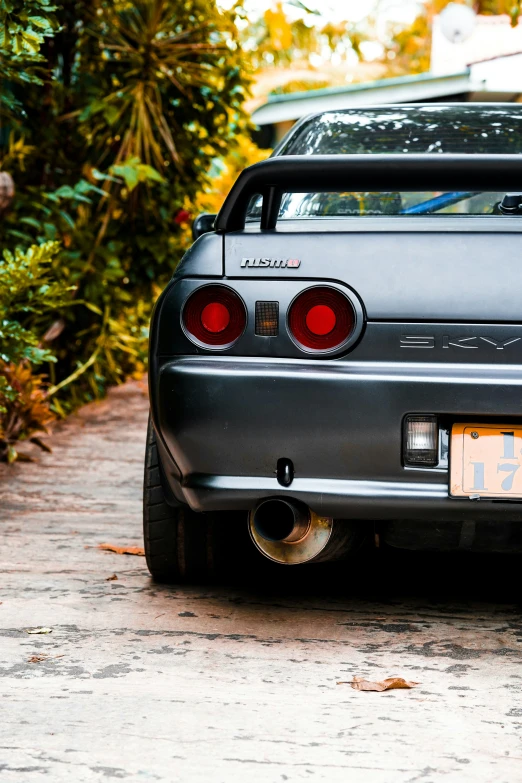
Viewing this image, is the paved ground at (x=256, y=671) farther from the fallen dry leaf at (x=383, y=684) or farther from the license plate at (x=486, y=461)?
the license plate at (x=486, y=461)

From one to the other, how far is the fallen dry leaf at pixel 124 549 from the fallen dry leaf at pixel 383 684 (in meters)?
1.36

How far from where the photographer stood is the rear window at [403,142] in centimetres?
294

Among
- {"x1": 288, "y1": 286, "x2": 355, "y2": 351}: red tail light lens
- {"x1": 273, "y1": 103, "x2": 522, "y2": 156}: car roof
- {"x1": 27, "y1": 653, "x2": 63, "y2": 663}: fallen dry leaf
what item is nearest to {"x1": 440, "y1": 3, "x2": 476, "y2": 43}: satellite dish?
{"x1": 273, "y1": 103, "x2": 522, "y2": 156}: car roof

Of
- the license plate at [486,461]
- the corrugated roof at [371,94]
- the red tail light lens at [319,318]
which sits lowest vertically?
the license plate at [486,461]

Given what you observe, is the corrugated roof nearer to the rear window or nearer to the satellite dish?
the satellite dish

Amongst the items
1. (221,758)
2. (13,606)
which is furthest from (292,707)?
(13,606)

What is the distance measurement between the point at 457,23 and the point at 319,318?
38.4 feet

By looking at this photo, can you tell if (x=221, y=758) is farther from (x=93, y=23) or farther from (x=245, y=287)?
(x=93, y=23)

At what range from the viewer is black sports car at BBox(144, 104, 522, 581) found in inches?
94.4

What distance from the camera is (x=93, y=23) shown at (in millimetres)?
6547

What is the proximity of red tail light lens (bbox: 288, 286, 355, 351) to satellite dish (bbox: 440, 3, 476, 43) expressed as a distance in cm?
1154

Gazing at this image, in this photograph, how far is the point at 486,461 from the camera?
241cm

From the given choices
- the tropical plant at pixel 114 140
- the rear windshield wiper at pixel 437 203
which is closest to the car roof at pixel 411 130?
the rear windshield wiper at pixel 437 203

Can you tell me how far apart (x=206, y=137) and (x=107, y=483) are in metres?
2.97
